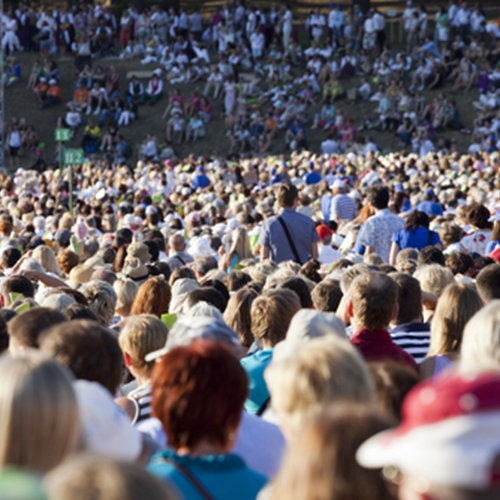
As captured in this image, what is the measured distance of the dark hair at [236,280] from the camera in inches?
296

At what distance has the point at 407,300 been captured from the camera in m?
5.60

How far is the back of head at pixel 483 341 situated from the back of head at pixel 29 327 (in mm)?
1684

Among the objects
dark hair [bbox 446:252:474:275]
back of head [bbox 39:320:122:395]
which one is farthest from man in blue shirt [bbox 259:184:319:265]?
back of head [bbox 39:320:122:395]

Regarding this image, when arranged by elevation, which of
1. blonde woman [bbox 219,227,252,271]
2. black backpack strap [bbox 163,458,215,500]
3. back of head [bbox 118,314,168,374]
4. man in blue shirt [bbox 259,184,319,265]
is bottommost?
blonde woman [bbox 219,227,252,271]

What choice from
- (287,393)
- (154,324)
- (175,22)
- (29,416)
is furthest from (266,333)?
(175,22)

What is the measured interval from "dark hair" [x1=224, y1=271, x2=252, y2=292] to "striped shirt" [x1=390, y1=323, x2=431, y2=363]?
7.13 feet

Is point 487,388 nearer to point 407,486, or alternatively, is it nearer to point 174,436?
point 407,486

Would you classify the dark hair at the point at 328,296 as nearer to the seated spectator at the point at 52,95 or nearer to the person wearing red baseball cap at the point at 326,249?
the person wearing red baseball cap at the point at 326,249

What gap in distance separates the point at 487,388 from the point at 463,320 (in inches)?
112

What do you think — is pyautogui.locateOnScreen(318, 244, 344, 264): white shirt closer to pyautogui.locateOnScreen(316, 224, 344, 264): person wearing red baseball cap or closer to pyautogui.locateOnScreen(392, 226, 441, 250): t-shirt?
pyautogui.locateOnScreen(316, 224, 344, 264): person wearing red baseball cap

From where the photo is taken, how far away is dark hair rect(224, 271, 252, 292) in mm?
7527

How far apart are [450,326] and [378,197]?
5.05m

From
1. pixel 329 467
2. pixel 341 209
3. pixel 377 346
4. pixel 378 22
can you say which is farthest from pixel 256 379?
pixel 378 22

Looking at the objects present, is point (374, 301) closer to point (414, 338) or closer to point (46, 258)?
point (414, 338)
